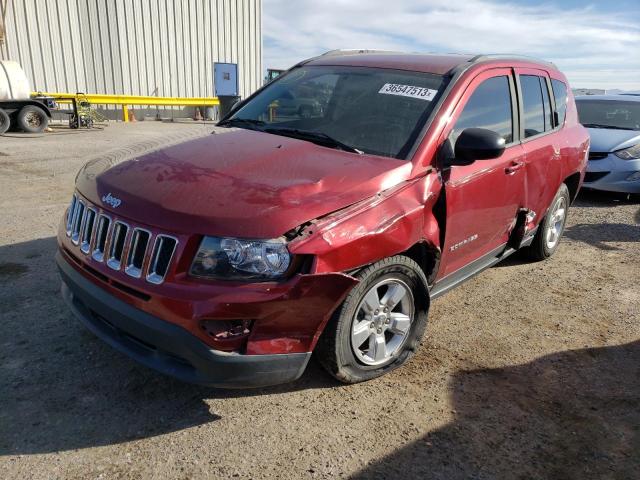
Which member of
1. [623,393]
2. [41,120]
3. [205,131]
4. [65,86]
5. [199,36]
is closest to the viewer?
[623,393]

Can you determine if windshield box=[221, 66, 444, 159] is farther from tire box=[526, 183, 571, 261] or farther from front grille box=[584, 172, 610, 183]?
front grille box=[584, 172, 610, 183]

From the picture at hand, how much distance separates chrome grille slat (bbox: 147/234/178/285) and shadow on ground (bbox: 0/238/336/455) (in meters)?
0.80

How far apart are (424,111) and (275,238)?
1487 mm

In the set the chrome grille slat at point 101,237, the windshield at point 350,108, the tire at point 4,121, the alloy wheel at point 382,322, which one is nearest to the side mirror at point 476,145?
the windshield at point 350,108

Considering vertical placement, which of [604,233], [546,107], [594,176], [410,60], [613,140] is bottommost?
[604,233]

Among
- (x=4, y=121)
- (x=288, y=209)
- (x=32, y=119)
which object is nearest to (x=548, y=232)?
(x=288, y=209)

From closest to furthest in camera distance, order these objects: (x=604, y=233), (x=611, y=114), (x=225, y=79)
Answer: (x=604, y=233), (x=611, y=114), (x=225, y=79)

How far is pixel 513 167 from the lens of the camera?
12.3 ft

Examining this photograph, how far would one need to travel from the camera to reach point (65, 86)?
19.0 metres

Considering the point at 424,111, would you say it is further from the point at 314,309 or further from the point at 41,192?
the point at 41,192

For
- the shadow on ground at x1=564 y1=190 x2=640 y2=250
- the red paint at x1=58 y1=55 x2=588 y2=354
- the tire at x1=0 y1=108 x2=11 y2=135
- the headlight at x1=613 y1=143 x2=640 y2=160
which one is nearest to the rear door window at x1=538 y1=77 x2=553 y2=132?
the red paint at x1=58 y1=55 x2=588 y2=354

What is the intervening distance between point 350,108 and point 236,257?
1.64m

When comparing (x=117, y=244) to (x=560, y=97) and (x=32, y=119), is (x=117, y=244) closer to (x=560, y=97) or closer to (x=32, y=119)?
(x=560, y=97)

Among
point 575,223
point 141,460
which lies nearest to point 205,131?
point 141,460
